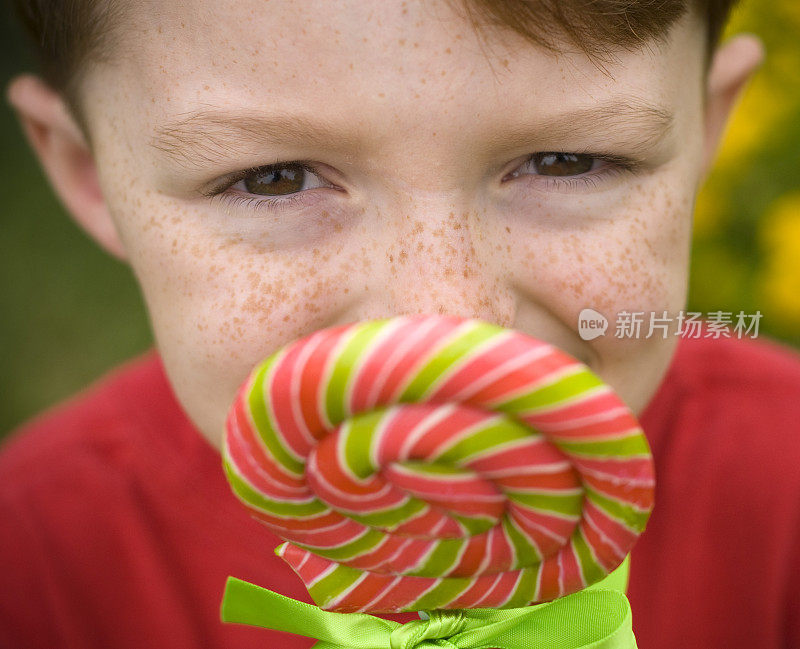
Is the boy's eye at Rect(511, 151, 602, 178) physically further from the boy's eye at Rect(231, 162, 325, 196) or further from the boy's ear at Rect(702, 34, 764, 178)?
the boy's ear at Rect(702, 34, 764, 178)

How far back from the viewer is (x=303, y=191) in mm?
1028

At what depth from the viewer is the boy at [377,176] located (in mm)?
902

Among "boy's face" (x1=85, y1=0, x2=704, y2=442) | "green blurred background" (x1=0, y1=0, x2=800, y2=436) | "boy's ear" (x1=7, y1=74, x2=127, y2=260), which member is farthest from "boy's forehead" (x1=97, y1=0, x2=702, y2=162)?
"green blurred background" (x1=0, y1=0, x2=800, y2=436)

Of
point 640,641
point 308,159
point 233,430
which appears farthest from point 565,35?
point 640,641

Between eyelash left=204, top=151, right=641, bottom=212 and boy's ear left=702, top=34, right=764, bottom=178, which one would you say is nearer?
eyelash left=204, top=151, right=641, bottom=212

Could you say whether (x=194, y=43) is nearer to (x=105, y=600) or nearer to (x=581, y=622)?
(x=581, y=622)

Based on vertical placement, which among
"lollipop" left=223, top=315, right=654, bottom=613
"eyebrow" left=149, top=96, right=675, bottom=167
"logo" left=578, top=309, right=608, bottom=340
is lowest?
"lollipop" left=223, top=315, right=654, bottom=613

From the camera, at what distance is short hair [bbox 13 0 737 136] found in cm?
91

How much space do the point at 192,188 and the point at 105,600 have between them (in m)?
0.79

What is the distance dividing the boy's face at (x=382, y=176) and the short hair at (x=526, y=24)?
0.02m

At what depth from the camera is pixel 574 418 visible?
0.82 metres

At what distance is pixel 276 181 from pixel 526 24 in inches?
13.0

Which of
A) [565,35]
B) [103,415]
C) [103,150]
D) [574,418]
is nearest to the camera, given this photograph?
[574,418]

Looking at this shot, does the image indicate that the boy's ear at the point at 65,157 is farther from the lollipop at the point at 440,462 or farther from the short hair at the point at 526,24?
the lollipop at the point at 440,462
